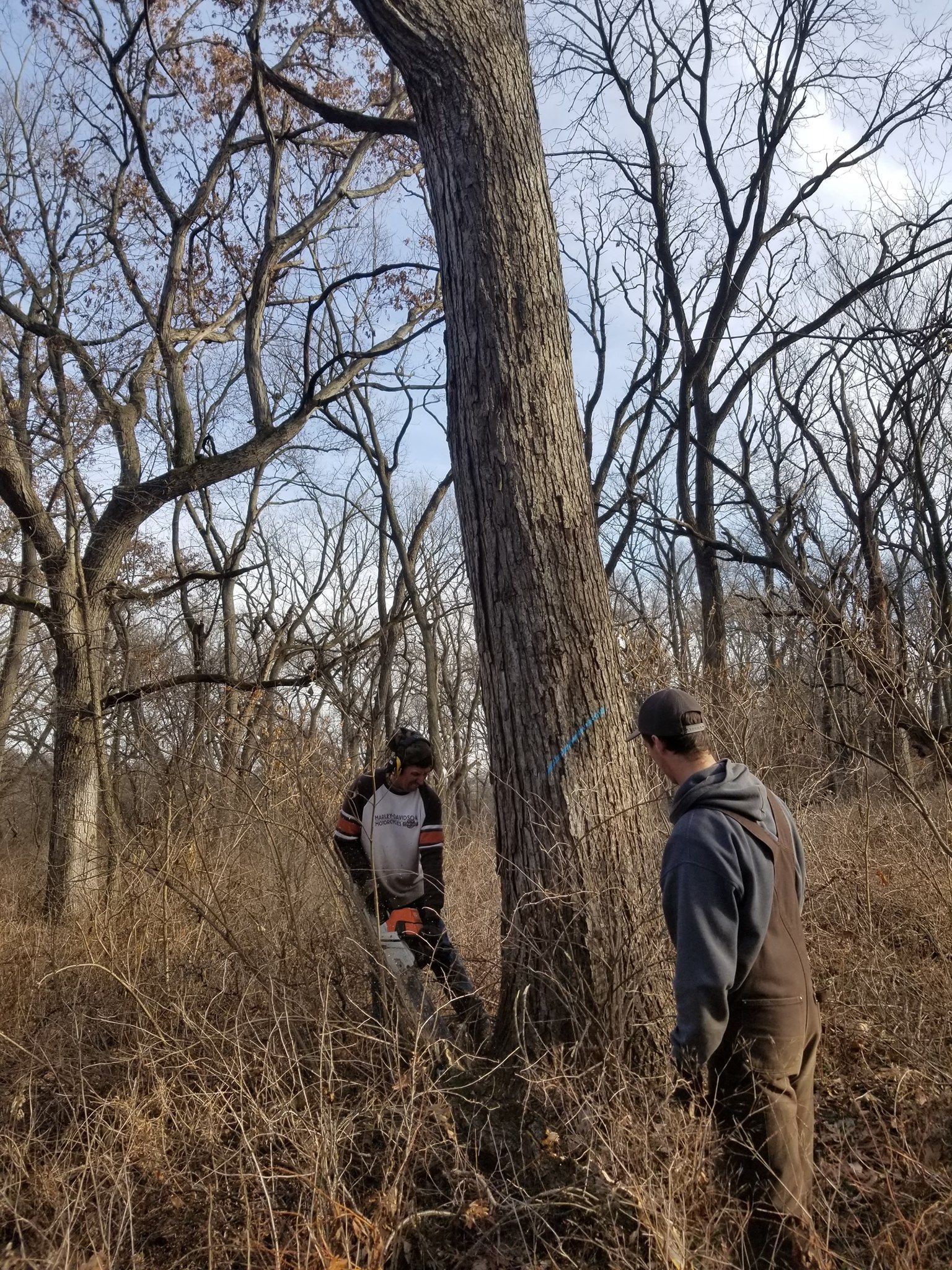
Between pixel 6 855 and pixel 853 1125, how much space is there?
46.5 ft

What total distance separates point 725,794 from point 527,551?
1724mm

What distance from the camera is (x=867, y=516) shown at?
1337 cm

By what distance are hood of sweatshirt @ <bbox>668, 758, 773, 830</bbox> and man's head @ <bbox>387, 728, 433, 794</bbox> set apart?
2216 mm

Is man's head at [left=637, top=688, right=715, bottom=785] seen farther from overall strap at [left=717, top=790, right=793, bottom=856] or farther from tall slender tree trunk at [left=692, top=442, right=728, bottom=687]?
tall slender tree trunk at [left=692, top=442, right=728, bottom=687]

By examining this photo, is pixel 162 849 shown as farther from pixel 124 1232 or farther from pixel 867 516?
pixel 867 516

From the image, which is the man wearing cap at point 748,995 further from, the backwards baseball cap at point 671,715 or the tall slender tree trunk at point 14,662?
the tall slender tree trunk at point 14,662

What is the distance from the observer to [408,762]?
4.78 metres

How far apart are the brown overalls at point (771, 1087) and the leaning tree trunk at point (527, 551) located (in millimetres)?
938

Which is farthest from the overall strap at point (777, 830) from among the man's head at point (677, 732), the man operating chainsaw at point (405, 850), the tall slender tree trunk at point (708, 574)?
the tall slender tree trunk at point (708, 574)

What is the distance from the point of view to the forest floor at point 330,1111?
112 inches

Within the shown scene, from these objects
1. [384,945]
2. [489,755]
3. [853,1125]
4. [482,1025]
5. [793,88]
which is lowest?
[853,1125]

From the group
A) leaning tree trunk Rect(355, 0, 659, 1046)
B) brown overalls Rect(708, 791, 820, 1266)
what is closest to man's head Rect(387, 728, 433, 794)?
leaning tree trunk Rect(355, 0, 659, 1046)

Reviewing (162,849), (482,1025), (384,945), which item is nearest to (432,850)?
(384,945)

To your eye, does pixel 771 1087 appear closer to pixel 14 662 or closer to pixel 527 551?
pixel 527 551
